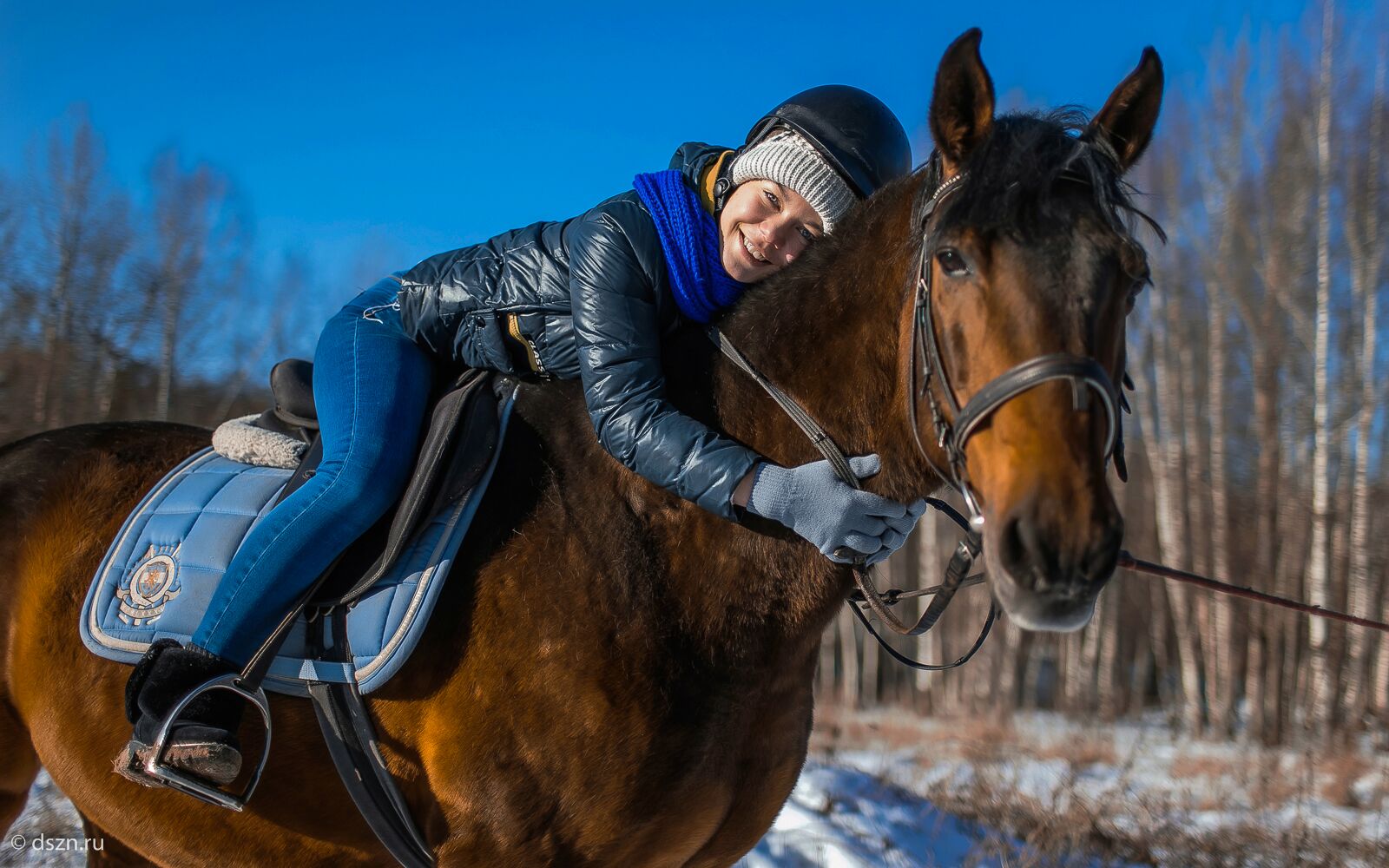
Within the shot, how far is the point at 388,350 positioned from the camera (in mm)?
2846

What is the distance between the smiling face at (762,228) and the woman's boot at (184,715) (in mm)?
1850

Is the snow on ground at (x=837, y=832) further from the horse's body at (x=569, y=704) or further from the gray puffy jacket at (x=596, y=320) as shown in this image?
the gray puffy jacket at (x=596, y=320)

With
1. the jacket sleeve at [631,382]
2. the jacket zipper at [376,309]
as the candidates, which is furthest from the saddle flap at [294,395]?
the jacket sleeve at [631,382]

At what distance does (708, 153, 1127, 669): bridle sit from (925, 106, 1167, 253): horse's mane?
0.05 metres

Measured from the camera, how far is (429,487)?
252 cm

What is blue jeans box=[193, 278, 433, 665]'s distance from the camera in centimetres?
246

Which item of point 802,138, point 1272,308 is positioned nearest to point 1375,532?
point 1272,308

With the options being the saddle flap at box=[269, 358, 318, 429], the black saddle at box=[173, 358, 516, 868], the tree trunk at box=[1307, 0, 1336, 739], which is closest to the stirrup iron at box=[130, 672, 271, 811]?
the black saddle at box=[173, 358, 516, 868]

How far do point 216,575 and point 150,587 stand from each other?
0.89 feet

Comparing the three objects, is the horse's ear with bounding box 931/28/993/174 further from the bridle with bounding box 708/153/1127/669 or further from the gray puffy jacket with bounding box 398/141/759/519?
the gray puffy jacket with bounding box 398/141/759/519

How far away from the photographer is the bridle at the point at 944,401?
5.71 feet

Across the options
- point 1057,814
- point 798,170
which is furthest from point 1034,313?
point 1057,814

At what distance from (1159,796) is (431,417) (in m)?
6.90

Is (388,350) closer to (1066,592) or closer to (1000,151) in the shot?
(1000,151)
